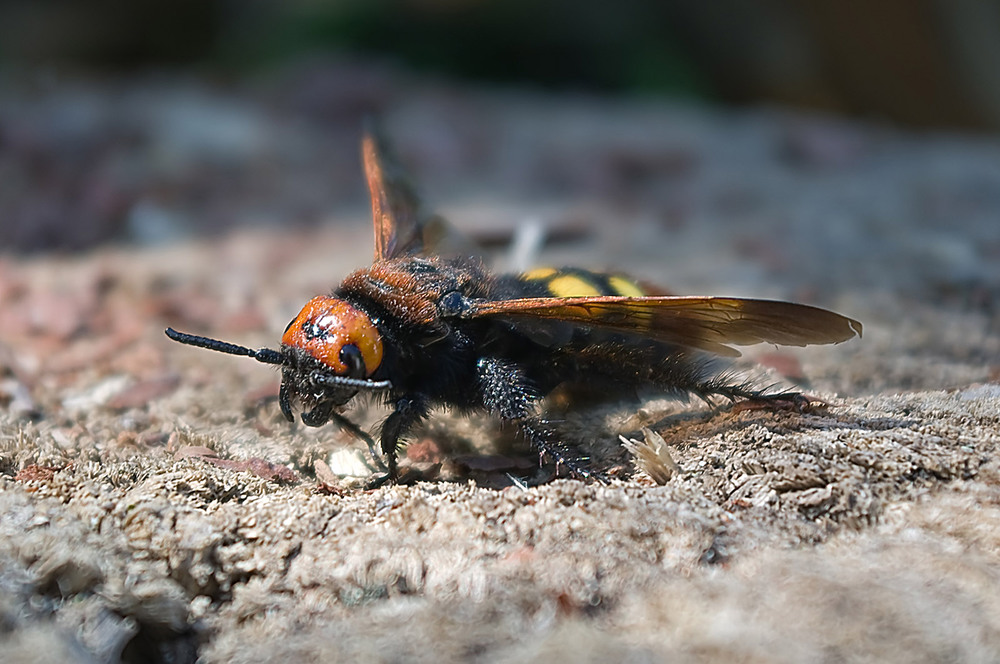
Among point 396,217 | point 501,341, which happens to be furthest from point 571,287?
point 396,217

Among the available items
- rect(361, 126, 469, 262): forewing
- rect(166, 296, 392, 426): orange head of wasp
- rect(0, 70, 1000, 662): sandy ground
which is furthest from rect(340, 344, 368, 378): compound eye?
rect(361, 126, 469, 262): forewing

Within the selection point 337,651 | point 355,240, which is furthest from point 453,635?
point 355,240

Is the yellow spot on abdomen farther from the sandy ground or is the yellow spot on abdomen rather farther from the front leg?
the front leg

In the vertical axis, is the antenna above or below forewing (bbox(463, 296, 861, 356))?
below

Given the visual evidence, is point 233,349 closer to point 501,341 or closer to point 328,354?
point 328,354

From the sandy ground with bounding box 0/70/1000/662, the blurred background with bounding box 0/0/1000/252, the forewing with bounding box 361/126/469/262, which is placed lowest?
the sandy ground with bounding box 0/70/1000/662

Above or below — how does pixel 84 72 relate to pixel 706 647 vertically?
above

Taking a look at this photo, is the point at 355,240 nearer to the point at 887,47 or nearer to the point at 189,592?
the point at 189,592
